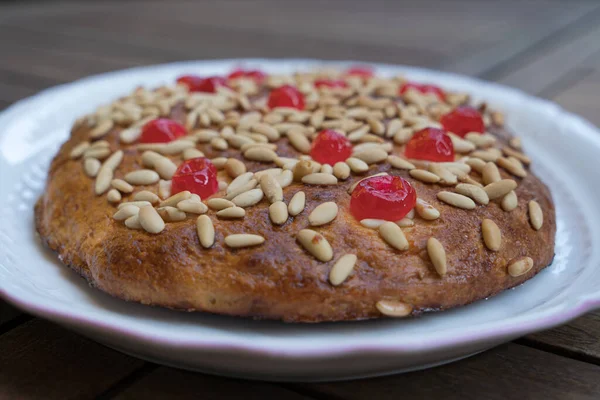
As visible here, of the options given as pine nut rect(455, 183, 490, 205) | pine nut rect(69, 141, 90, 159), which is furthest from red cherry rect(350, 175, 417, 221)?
pine nut rect(69, 141, 90, 159)

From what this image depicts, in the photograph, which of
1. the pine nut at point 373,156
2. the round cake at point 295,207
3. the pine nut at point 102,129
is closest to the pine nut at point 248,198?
the round cake at point 295,207

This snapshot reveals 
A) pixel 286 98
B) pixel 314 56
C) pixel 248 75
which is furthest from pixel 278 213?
pixel 314 56

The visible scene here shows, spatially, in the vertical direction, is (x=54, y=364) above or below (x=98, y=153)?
below

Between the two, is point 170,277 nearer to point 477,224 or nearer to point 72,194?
point 72,194

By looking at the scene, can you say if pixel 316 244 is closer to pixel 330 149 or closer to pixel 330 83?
pixel 330 149

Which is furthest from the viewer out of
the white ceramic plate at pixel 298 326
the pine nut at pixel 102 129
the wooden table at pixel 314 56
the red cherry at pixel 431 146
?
the pine nut at pixel 102 129

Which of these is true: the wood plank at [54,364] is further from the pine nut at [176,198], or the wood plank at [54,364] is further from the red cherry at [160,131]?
the red cherry at [160,131]
